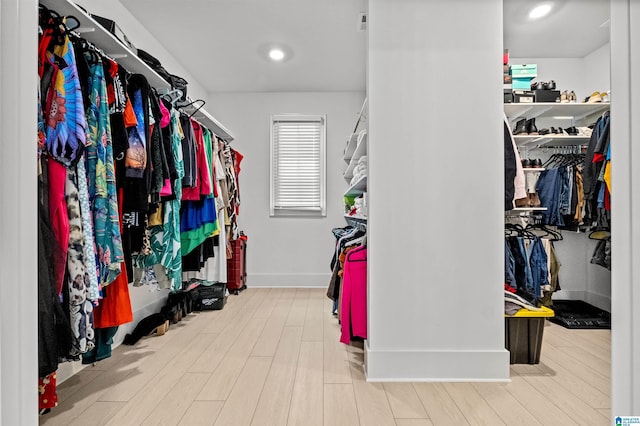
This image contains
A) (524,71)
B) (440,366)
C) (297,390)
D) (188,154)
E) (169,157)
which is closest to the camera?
(297,390)

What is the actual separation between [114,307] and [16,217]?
1.28 meters

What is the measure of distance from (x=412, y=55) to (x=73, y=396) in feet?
8.26

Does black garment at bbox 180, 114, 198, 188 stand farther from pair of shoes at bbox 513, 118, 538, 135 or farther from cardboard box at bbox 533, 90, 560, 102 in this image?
cardboard box at bbox 533, 90, 560, 102

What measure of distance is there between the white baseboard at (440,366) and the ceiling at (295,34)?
2590mm

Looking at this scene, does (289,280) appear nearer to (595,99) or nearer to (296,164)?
(296,164)

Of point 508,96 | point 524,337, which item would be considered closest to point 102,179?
point 524,337

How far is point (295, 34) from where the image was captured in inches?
142

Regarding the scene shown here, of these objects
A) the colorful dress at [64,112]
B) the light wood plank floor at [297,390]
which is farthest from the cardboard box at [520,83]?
the colorful dress at [64,112]

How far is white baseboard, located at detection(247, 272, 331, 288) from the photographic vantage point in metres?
5.11

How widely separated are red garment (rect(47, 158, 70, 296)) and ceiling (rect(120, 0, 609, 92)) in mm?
2182

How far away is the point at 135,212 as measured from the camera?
203 cm

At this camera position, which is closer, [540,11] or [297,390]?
[297,390]

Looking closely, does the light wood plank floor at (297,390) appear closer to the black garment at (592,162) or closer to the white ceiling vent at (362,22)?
the black garment at (592,162)

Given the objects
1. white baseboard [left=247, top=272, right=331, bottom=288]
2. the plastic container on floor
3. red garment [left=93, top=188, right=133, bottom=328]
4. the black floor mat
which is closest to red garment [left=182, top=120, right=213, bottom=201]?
red garment [left=93, top=188, right=133, bottom=328]
